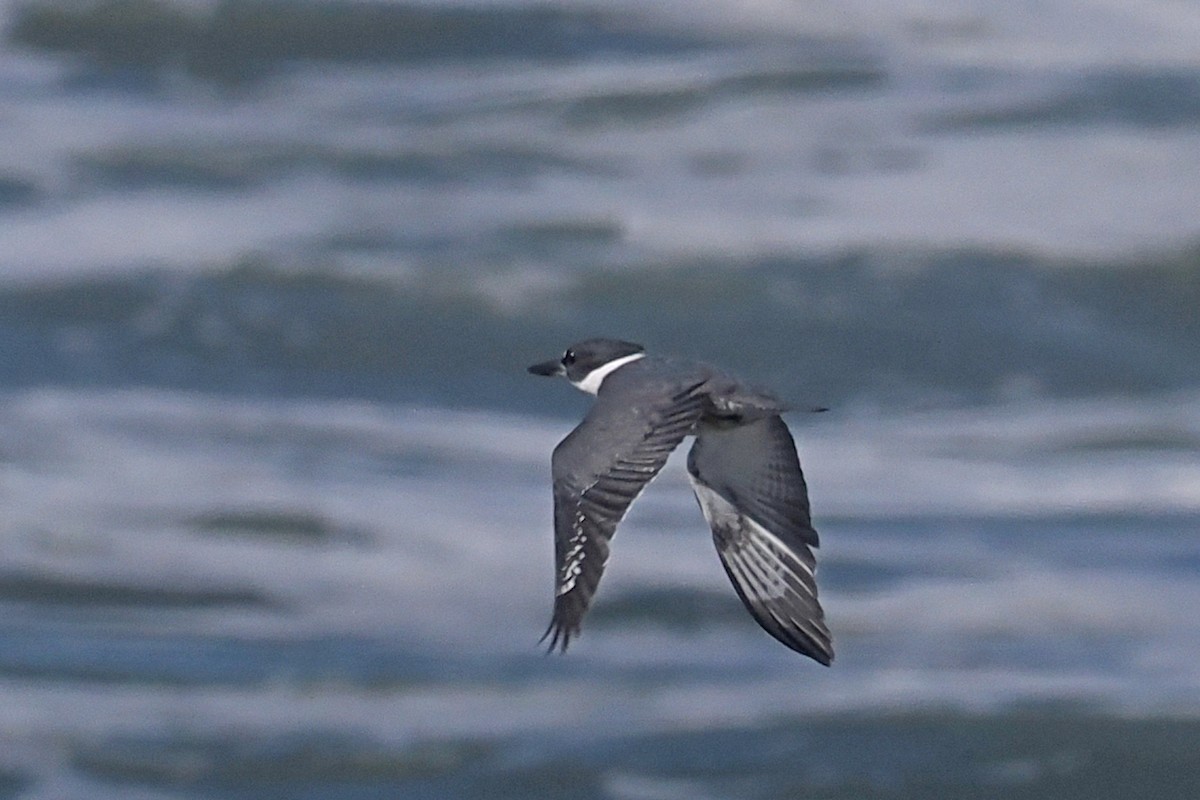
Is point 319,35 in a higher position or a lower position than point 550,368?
higher

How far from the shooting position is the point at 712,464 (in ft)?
20.6

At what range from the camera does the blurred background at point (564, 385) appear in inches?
433

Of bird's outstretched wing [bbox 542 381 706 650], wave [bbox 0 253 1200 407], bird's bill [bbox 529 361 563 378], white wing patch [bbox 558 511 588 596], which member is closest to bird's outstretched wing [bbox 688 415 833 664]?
bird's bill [bbox 529 361 563 378]

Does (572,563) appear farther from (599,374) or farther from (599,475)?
(599,374)

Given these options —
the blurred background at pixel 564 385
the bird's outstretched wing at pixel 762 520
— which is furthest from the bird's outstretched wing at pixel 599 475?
the blurred background at pixel 564 385

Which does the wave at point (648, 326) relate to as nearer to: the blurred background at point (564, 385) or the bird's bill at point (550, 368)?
the blurred background at point (564, 385)

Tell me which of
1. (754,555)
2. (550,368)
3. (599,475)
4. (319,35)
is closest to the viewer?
(599,475)

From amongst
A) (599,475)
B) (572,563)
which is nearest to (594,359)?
(599,475)

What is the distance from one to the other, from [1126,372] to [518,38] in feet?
20.7

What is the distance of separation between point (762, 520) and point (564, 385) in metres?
8.84

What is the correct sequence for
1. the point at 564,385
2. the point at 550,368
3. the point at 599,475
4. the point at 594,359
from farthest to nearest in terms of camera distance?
the point at 564,385
the point at 550,368
the point at 594,359
the point at 599,475

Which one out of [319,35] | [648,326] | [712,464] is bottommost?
[712,464]

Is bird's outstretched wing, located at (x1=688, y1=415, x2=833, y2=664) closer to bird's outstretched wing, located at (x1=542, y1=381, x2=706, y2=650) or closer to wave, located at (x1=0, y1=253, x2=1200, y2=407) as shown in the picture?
bird's outstretched wing, located at (x1=542, y1=381, x2=706, y2=650)

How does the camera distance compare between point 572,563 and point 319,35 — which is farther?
point 319,35
